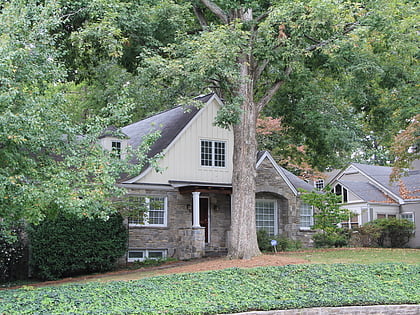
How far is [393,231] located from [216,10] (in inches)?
632

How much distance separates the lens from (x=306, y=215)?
2384 cm

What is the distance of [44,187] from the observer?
31.6 feet

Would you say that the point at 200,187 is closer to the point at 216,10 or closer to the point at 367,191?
the point at 216,10

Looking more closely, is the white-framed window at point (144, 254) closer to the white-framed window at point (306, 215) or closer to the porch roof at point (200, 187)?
the porch roof at point (200, 187)

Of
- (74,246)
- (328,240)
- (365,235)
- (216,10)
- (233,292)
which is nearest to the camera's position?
(233,292)

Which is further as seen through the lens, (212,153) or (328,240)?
(328,240)

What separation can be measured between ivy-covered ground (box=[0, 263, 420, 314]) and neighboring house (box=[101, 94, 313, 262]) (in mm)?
Result: 7198

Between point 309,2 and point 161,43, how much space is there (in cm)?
470

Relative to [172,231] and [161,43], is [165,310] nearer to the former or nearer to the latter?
[161,43]

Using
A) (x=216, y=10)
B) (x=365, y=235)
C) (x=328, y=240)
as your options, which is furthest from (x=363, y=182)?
(x=216, y=10)

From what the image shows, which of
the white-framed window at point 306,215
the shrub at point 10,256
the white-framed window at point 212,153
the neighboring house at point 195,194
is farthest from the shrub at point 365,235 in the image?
the shrub at point 10,256

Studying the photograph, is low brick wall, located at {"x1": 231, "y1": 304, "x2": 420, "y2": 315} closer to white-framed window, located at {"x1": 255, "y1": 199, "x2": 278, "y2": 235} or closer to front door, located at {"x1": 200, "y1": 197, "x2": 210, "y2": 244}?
front door, located at {"x1": 200, "y1": 197, "x2": 210, "y2": 244}

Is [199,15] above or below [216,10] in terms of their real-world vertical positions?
above

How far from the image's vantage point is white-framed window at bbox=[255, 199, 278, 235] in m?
22.8
